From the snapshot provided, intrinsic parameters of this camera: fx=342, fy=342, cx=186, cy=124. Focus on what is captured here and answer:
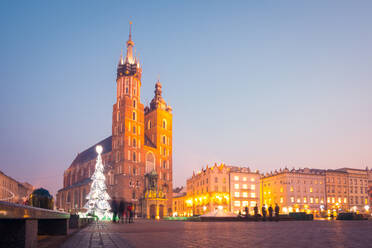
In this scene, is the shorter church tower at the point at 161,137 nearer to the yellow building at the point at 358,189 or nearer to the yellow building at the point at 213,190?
the yellow building at the point at 213,190

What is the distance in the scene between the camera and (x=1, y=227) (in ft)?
15.6

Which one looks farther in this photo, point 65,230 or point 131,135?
point 131,135

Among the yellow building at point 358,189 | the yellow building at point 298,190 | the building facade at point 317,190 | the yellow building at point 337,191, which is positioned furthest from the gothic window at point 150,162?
the yellow building at point 358,189

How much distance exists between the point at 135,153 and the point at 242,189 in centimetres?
2898

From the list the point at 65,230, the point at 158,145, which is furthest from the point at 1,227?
the point at 158,145

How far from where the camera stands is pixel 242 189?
88.3 m

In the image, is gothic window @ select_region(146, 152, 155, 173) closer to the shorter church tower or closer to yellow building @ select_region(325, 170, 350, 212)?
the shorter church tower

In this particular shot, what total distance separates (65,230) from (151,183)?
248 feet

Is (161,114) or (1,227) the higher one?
(161,114)

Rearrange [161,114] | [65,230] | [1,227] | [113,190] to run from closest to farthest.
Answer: [1,227]
[65,230]
[113,190]
[161,114]

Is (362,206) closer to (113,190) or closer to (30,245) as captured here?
(113,190)

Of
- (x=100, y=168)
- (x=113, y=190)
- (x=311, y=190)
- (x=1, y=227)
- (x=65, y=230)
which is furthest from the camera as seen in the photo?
(x=311, y=190)

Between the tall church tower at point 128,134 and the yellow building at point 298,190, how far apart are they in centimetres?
3624

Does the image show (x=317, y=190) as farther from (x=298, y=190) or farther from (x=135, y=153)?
(x=135, y=153)
